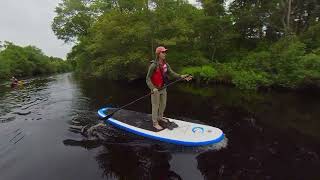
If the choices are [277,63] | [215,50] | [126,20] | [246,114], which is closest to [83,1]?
[126,20]

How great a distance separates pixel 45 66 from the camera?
71.4 m

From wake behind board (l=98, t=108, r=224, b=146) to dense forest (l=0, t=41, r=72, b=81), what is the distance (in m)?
49.1

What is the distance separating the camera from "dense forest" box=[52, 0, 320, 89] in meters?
20.4

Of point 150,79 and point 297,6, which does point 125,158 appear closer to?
point 150,79

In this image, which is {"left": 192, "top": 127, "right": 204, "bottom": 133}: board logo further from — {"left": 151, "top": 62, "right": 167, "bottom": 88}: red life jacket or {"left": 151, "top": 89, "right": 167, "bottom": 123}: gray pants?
{"left": 151, "top": 62, "right": 167, "bottom": 88}: red life jacket

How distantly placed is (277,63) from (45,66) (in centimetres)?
6603

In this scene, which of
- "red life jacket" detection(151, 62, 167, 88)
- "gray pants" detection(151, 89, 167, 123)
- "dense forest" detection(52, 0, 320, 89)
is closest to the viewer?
"red life jacket" detection(151, 62, 167, 88)

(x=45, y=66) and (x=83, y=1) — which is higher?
(x=83, y=1)

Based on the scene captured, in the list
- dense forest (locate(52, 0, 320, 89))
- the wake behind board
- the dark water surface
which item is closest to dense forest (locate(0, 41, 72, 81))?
dense forest (locate(52, 0, 320, 89))

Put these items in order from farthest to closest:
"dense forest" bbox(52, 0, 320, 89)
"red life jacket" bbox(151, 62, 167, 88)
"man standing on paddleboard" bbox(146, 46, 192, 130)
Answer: "dense forest" bbox(52, 0, 320, 89), "red life jacket" bbox(151, 62, 167, 88), "man standing on paddleboard" bbox(146, 46, 192, 130)

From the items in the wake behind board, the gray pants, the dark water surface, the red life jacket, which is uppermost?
the red life jacket

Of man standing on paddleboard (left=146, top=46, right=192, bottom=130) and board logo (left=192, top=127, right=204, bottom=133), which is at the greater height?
man standing on paddleboard (left=146, top=46, right=192, bottom=130)

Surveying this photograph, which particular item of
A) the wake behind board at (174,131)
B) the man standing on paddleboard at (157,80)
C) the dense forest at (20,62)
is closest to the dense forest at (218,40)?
the wake behind board at (174,131)

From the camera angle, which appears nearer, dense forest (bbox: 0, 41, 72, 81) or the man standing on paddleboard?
the man standing on paddleboard
